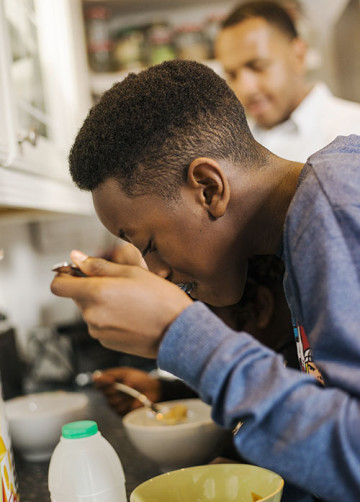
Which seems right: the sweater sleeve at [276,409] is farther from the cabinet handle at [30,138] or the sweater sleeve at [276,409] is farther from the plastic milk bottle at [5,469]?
the cabinet handle at [30,138]

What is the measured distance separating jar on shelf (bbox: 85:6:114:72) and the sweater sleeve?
2004 mm

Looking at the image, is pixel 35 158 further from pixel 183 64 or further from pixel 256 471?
pixel 256 471

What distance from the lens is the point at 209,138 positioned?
74 centimetres

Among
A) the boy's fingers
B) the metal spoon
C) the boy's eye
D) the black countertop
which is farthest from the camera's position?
the metal spoon

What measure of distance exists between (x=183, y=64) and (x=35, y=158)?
21.6 inches

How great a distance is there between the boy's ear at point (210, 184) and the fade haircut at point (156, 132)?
0.05 feet

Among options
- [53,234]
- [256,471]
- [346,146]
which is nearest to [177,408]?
[256,471]

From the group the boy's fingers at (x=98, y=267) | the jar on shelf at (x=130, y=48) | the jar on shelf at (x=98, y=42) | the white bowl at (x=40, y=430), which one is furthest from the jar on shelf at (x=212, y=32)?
the boy's fingers at (x=98, y=267)

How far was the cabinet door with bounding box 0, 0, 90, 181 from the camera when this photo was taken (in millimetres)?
1060

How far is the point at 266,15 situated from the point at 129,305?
1.82 metres

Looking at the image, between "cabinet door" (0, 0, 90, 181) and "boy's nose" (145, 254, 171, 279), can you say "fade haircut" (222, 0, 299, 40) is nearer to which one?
"cabinet door" (0, 0, 90, 181)

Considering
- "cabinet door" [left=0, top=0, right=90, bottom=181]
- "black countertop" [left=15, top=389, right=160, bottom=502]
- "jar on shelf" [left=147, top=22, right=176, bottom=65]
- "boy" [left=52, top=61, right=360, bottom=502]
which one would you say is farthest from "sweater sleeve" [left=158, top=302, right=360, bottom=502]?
A: "jar on shelf" [left=147, top=22, right=176, bottom=65]

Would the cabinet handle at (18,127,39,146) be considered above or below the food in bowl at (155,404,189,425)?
above

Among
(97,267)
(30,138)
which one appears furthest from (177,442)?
(30,138)
